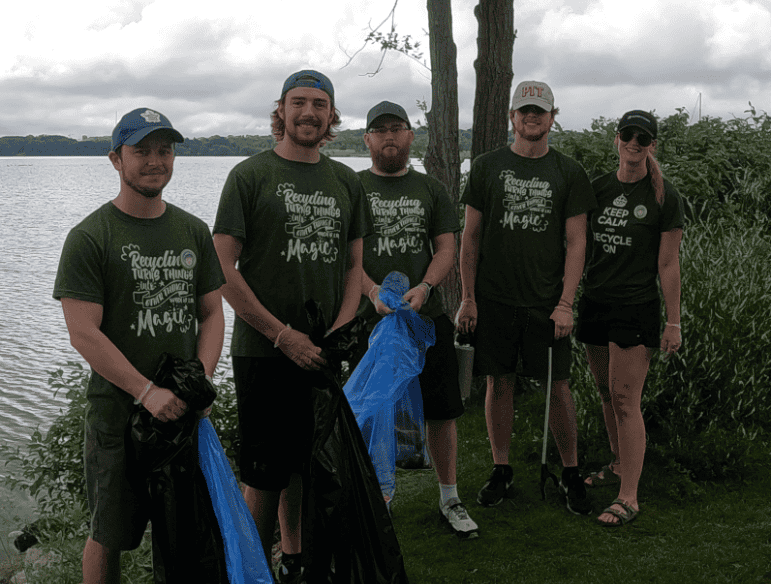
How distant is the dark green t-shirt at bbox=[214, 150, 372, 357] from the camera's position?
9.55 ft

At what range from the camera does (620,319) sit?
3822mm

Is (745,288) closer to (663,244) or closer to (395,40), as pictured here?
(663,244)

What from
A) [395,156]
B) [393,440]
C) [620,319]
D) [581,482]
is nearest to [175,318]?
[393,440]

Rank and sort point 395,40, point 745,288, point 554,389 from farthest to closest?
point 395,40 → point 745,288 → point 554,389

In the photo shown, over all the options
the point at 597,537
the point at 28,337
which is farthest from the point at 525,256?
the point at 28,337

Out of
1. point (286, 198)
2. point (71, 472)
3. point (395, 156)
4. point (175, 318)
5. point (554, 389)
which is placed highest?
point (395, 156)

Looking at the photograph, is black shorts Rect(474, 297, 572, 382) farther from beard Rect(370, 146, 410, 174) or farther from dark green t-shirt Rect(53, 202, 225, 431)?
dark green t-shirt Rect(53, 202, 225, 431)

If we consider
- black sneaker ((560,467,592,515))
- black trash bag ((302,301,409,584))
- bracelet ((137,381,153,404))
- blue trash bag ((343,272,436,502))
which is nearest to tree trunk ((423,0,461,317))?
black sneaker ((560,467,592,515))

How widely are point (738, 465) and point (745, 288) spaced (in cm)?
184

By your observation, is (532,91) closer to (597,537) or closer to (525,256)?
(525,256)

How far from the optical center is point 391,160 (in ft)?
11.9

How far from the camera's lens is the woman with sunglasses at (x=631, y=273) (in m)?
3.77

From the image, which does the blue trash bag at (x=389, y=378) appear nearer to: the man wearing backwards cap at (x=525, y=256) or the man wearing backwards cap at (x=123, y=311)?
the man wearing backwards cap at (x=525, y=256)

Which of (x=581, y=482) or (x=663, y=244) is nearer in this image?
(x=663, y=244)
